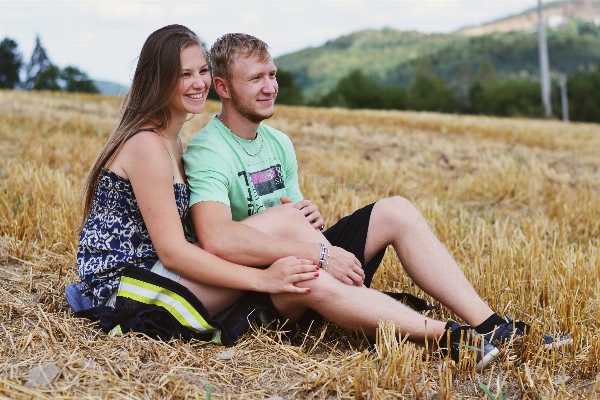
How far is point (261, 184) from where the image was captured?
318 cm

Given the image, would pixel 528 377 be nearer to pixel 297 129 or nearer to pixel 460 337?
pixel 460 337

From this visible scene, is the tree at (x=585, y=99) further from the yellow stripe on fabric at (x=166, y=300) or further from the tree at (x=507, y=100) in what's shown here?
the yellow stripe on fabric at (x=166, y=300)

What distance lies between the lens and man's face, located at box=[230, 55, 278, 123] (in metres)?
3.08

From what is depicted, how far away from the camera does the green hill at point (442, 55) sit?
10112 centimetres

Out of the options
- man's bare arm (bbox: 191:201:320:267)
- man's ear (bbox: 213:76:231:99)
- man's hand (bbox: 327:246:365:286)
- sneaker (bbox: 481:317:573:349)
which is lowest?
sneaker (bbox: 481:317:573:349)

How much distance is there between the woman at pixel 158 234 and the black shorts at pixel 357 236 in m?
0.46

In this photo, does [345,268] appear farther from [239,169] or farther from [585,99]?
[585,99]

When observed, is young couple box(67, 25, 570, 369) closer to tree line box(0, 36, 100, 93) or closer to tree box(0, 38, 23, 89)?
tree line box(0, 36, 100, 93)

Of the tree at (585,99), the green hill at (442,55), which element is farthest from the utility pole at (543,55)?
the green hill at (442,55)

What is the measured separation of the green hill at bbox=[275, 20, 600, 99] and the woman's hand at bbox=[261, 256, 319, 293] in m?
80.7

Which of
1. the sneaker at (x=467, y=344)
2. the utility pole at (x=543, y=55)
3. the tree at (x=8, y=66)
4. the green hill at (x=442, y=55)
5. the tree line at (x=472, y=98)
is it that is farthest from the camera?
the green hill at (x=442, y=55)

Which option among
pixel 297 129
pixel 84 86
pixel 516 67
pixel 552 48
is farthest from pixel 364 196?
pixel 552 48

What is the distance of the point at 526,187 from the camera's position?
6.88 metres

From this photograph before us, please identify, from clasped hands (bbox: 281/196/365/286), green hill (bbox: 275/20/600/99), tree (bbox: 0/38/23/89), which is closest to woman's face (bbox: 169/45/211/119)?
clasped hands (bbox: 281/196/365/286)
